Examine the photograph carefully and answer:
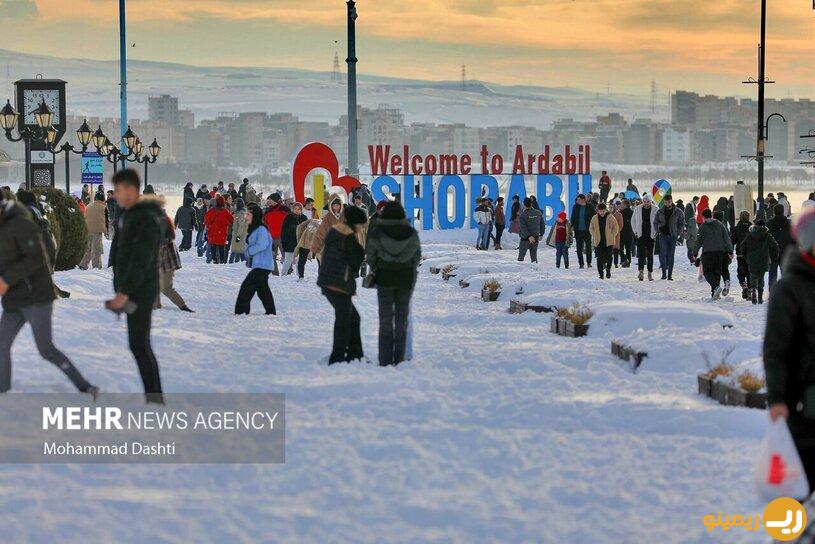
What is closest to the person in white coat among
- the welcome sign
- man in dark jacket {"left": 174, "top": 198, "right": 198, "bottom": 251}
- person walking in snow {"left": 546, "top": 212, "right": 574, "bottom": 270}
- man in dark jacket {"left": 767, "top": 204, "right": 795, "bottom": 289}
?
person walking in snow {"left": 546, "top": 212, "right": 574, "bottom": 270}

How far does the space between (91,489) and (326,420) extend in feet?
7.90

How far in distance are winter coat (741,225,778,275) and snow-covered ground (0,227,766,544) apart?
4338 millimetres

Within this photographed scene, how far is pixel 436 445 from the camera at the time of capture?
8.20m

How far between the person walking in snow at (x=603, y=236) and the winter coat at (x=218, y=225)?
7113mm

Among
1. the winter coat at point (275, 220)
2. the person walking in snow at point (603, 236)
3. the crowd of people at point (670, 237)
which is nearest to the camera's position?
the crowd of people at point (670, 237)

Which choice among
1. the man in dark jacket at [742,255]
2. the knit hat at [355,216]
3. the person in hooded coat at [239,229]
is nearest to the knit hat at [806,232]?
the knit hat at [355,216]

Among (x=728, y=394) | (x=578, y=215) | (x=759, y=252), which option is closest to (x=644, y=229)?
(x=578, y=215)

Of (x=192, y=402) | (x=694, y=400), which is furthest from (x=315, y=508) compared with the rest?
(x=694, y=400)

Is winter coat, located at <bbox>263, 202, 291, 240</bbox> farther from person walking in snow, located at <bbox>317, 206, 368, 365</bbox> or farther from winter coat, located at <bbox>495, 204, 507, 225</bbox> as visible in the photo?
winter coat, located at <bbox>495, 204, 507, 225</bbox>

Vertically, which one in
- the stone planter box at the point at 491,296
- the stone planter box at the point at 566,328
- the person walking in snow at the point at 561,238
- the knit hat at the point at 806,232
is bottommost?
the stone planter box at the point at 491,296

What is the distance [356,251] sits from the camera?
472 inches

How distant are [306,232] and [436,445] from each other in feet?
48.6

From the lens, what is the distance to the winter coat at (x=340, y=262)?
11883 millimetres

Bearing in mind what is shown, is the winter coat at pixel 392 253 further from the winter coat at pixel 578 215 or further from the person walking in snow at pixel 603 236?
the winter coat at pixel 578 215
